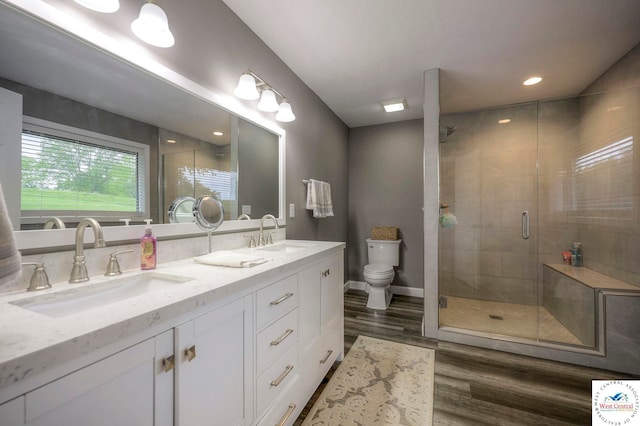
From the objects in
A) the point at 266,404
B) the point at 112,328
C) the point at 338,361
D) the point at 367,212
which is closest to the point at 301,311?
the point at 266,404

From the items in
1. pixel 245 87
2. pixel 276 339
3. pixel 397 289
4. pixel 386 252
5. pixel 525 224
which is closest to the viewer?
pixel 276 339

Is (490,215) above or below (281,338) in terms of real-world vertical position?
above

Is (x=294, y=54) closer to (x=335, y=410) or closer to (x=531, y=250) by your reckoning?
(x=335, y=410)

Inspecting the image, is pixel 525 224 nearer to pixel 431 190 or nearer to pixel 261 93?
pixel 431 190

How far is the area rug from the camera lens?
4.61ft

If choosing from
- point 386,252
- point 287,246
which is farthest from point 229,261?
point 386,252

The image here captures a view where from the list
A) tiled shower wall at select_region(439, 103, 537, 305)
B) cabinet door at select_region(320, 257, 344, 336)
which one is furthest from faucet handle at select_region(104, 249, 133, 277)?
tiled shower wall at select_region(439, 103, 537, 305)

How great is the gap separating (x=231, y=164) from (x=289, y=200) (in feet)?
2.41

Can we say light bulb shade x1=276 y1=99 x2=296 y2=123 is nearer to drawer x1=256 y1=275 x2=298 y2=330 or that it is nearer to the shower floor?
drawer x1=256 y1=275 x2=298 y2=330

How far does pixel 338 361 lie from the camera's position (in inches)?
76.9

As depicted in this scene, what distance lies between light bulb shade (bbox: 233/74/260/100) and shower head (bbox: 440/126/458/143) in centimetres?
184

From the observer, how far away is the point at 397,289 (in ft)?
11.6

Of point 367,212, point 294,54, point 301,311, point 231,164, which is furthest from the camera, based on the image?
point 367,212

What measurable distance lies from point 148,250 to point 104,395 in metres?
0.63
